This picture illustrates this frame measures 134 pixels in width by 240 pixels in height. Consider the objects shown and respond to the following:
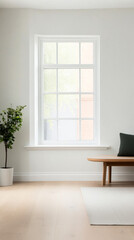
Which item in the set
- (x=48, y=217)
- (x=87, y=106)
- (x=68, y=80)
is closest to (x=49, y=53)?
(x=68, y=80)

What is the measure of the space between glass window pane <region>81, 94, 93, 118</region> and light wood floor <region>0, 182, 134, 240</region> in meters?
1.46

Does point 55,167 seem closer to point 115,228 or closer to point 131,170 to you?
point 131,170

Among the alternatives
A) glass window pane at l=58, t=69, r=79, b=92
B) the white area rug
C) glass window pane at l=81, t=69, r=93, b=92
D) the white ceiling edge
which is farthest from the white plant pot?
the white ceiling edge

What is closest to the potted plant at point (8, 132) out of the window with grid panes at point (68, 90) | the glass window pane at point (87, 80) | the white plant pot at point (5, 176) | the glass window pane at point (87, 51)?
the white plant pot at point (5, 176)

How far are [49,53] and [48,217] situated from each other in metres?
3.45

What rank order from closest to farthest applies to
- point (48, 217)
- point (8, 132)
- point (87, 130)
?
point (48, 217)
point (8, 132)
point (87, 130)

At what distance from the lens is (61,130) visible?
609 centimetres

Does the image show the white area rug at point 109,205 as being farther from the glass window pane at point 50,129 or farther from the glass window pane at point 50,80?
the glass window pane at point 50,80

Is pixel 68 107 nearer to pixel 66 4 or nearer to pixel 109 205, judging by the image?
pixel 66 4

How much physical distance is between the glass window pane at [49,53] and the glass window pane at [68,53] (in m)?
0.11

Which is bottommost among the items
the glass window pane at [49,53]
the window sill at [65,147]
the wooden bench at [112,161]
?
the wooden bench at [112,161]

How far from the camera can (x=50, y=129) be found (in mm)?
6078

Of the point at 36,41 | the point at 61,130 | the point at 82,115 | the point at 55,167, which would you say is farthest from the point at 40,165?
the point at 36,41

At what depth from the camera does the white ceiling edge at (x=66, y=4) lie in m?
5.54
